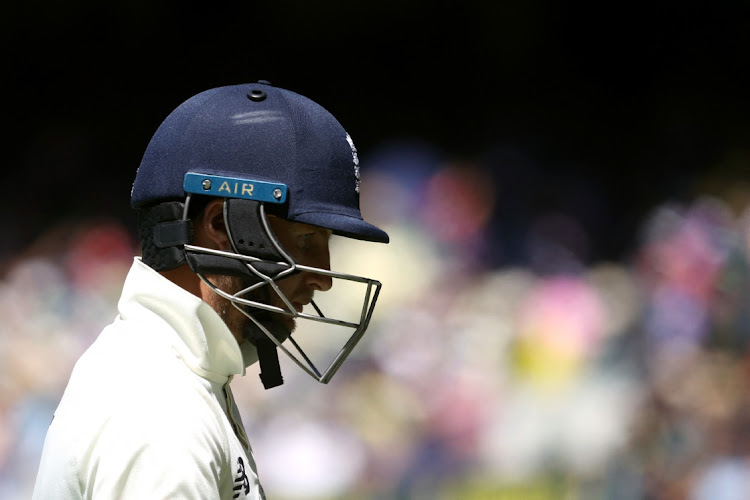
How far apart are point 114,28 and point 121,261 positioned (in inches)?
45.1

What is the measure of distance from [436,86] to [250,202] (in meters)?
3.24

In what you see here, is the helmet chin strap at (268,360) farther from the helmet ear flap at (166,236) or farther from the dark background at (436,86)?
the dark background at (436,86)

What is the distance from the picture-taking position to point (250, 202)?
5.81ft

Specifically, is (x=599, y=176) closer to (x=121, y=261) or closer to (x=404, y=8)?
(x=404, y=8)

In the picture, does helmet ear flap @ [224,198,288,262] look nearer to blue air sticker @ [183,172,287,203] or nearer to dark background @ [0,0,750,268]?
blue air sticker @ [183,172,287,203]

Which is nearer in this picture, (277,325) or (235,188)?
(235,188)

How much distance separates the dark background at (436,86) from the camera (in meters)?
4.75

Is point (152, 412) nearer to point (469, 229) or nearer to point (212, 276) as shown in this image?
point (212, 276)

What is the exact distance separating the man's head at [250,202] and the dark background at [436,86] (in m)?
3.03

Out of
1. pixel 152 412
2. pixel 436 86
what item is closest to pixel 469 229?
pixel 436 86

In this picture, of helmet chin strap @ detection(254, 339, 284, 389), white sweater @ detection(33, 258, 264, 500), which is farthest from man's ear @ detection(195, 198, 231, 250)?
helmet chin strap @ detection(254, 339, 284, 389)

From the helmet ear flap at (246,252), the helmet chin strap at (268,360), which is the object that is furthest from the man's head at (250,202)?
the helmet chin strap at (268,360)

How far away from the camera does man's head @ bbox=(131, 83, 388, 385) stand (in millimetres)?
1761

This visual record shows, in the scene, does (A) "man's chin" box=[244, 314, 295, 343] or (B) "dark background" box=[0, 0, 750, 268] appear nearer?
(A) "man's chin" box=[244, 314, 295, 343]
